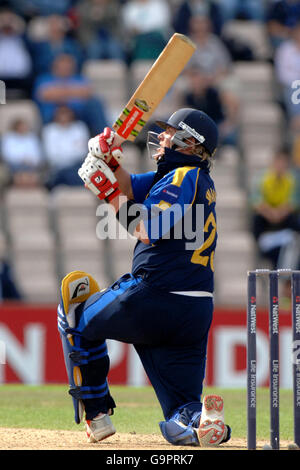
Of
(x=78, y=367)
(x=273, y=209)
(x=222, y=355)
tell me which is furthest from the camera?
(x=273, y=209)

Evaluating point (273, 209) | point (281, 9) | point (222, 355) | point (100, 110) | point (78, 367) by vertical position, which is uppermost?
point (281, 9)

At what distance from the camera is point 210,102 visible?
12.5 metres

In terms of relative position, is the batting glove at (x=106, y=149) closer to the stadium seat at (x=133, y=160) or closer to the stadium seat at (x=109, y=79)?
the stadium seat at (x=133, y=160)

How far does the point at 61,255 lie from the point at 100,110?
6.72 feet

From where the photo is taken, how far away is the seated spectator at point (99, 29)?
13469 mm

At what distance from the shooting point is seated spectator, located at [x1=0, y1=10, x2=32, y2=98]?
42.1 feet

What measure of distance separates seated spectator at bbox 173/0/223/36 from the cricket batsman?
791 centimetres

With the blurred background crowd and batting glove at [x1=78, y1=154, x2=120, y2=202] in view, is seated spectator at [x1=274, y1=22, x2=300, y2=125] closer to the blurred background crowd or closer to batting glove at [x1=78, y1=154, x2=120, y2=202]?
the blurred background crowd

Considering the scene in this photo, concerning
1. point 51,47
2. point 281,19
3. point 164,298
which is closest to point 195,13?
point 281,19

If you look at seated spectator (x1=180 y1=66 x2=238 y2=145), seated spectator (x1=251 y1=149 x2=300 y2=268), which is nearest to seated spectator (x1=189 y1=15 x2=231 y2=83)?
seated spectator (x1=180 y1=66 x2=238 y2=145)

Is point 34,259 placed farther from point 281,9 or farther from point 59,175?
point 281,9

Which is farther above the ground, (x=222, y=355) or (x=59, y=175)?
(x=59, y=175)

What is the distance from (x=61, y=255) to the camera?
1182 centimetres
